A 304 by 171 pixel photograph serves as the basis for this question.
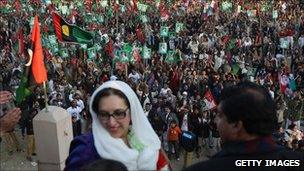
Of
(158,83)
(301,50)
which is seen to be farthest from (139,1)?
(158,83)

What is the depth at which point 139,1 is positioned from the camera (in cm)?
2717

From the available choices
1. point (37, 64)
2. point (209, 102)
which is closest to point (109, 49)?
point (209, 102)

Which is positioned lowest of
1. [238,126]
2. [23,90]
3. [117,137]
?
[23,90]

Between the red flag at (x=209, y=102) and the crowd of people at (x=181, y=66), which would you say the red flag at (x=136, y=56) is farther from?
the red flag at (x=209, y=102)

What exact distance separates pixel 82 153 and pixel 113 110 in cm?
34

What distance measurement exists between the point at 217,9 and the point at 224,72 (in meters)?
9.79

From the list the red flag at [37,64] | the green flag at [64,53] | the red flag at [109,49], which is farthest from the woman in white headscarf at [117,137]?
the red flag at [109,49]

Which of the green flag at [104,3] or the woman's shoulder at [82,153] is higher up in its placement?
the green flag at [104,3]

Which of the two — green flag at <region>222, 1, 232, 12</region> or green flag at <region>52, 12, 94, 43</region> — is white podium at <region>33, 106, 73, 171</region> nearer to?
green flag at <region>52, 12, 94, 43</region>

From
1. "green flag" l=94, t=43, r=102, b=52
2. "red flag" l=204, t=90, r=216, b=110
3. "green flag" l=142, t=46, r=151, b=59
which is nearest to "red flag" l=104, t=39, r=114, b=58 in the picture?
"green flag" l=94, t=43, r=102, b=52

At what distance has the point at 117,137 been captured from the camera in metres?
3.23

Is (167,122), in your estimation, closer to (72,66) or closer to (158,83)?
(158,83)

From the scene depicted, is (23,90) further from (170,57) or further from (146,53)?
(170,57)

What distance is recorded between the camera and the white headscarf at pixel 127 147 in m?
3.12
